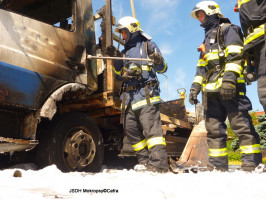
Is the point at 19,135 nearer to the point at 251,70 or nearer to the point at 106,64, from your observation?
the point at 106,64

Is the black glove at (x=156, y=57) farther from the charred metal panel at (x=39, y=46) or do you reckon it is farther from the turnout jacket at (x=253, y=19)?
the turnout jacket at (x=253, y=19)

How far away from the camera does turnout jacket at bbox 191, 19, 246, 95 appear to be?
10.5ft

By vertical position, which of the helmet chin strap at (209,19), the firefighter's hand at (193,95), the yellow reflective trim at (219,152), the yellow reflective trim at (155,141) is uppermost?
the helmet chin strap at (209,19)

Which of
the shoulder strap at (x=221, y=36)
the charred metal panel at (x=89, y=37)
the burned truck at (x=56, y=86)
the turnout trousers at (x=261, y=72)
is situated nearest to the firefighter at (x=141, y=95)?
the burned truck at (x=56, y=86)

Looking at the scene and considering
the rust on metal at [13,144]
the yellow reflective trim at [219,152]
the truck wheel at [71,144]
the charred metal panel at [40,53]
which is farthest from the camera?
the yellow reflective trim at [219,152]

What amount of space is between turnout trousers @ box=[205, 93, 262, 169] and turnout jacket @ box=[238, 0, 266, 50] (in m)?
0.79

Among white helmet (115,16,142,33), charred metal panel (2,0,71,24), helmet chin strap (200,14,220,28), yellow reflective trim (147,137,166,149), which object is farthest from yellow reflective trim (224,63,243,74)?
charred metal panel (2,0,71,24)

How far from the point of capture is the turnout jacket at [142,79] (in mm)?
3580

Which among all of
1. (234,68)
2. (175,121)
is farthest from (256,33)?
(175,121)

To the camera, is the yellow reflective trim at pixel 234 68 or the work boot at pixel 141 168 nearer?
the yellow reflective trim at pixel 234 68

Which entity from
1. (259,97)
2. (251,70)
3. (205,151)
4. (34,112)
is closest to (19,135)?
(34,112)

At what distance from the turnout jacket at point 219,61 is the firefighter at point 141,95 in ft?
1.96

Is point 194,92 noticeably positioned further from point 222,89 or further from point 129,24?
point 129,24

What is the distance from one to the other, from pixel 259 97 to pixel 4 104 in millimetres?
2560
